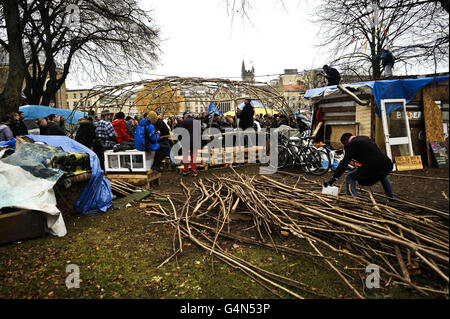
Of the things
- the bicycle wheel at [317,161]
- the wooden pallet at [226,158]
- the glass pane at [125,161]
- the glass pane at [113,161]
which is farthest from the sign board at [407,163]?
the glass pane at [113,161]

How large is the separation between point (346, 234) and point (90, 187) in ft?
15.7

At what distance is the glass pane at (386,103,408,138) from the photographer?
210 inches

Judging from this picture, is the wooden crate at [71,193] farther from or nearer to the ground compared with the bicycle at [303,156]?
nearer to the ground

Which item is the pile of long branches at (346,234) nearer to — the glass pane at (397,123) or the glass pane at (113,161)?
the glass pane at (397,123)

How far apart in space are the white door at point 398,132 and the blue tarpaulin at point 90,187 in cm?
599

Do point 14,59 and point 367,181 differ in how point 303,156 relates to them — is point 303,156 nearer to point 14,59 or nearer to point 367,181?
point 367,181

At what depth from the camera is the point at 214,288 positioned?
10.1ft

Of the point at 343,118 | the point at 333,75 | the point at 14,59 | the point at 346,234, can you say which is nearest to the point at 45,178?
the point at 346,234

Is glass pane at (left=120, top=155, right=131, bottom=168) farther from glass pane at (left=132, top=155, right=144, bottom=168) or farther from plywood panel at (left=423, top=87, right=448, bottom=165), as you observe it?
plywood panel at (left=423, top=87, right=448, bottom=165)

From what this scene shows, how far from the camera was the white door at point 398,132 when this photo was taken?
5191 mm

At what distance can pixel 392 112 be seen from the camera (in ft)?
21.6

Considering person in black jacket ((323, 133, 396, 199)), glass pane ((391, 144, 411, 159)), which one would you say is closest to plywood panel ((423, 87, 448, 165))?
person in black jacket ((323, 133, 396, 199))

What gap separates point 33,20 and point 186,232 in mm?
18271
